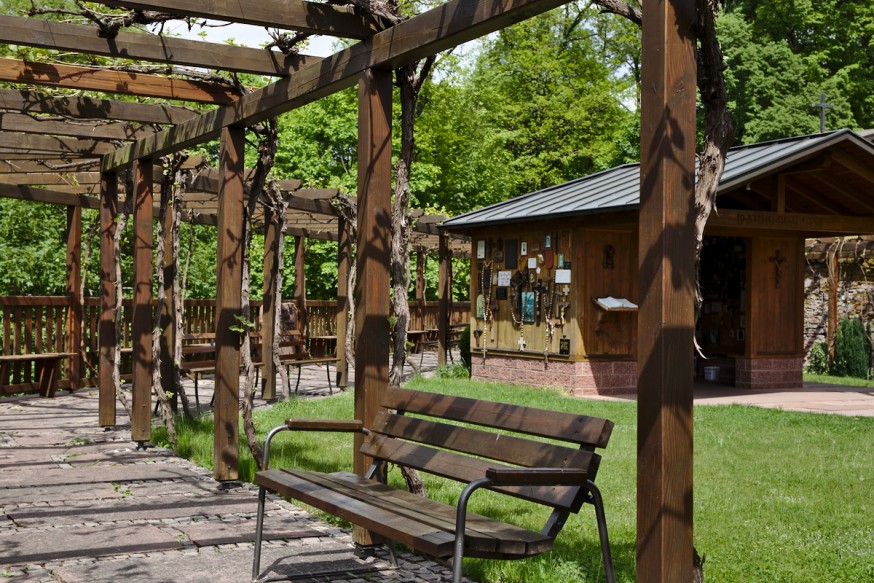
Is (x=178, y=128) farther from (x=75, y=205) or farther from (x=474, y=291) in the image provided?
(x=474, y=291)

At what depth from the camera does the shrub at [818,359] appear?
19578mm

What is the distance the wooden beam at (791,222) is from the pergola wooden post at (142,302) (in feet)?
23.7

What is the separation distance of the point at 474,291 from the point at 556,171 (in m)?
19.9

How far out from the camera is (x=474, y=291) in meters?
16.9

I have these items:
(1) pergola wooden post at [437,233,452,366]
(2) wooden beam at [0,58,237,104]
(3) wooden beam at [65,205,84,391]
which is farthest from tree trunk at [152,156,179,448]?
(1) pergola wooden post at [437,233,452,366]

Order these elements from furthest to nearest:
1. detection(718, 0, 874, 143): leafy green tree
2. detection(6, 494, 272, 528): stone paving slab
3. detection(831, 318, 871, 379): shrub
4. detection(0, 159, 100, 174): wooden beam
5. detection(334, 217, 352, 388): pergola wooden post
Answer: detection(718, 0, 874, 143): leafy green tree, detection(831, 318, 871, 379): shrub, detection(334, 217, 352, 388): pergola wooden post, detection(0, 159, 100, 174): wooden beam, detection(6, 494, 272, 528): stone paving slab

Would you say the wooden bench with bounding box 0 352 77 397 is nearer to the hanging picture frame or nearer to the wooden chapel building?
the wooden chapel building

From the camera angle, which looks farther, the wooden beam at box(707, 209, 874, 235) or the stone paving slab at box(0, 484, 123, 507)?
the wooden beam at box(707, 209, 874, 235)

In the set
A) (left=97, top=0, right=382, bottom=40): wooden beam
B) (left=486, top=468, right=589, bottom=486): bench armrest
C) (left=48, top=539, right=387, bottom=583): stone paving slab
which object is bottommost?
(left=48, top=539, right=387, bottom=583): stone paving slab

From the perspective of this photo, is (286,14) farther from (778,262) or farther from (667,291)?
(778,262)

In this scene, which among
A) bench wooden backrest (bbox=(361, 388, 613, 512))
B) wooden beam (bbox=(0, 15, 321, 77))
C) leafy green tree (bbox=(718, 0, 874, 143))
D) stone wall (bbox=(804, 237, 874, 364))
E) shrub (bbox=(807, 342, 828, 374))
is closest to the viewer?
bench wooden backrest (bbox=(361, 388, 613, 512))

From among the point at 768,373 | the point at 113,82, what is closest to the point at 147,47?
the point at 113,82

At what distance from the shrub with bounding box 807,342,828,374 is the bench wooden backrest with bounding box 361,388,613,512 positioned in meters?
16.2

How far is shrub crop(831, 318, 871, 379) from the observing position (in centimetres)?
1866
